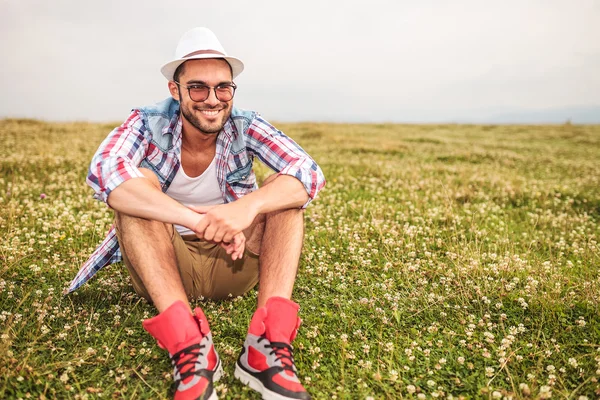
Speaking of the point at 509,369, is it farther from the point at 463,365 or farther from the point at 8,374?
the point at 8,374

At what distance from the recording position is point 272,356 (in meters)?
3.87

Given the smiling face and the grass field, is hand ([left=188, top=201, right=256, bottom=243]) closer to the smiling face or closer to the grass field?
the grass field

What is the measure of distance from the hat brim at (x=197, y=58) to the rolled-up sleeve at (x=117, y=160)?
69 centimetres

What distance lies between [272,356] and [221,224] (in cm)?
123

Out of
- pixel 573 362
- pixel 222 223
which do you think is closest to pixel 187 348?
pixel 222 223

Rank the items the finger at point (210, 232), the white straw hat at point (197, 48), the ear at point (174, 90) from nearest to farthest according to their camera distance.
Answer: the finger at point (210, 232), the white straw hat at point (197, 48), the ear at point (174, 90)

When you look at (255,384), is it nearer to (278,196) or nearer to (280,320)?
(280,320)

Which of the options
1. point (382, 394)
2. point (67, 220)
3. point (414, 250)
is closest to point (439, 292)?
point (414, 250)

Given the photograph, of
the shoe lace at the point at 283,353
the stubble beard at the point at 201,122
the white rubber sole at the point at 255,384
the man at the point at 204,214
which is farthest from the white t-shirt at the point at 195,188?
the shoe lace at the point at 283,353

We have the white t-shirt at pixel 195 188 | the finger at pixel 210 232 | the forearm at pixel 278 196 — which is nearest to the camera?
the finger at pixel 210 232

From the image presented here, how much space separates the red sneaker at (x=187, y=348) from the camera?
12.0 feet

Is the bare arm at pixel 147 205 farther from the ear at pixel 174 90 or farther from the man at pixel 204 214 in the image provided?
the ear at pixel 174 90

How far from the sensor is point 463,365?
4.39 m

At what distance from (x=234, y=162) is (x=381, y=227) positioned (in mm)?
3660
